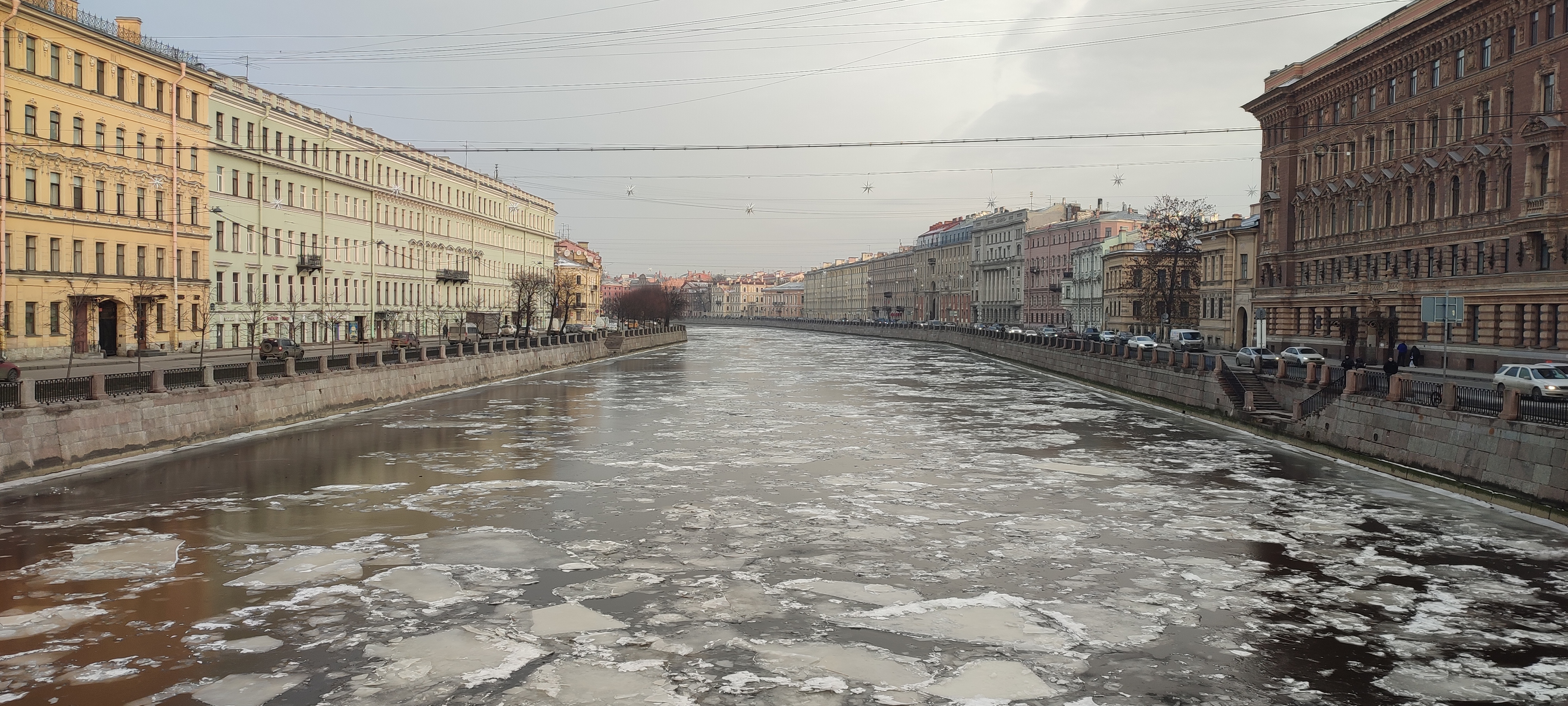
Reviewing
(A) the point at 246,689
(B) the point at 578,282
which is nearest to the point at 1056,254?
(B) the point at 578,282

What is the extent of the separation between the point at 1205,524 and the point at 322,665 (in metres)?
13.5

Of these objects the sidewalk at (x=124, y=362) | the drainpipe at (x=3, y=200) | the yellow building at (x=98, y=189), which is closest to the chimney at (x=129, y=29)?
the yellow building at (x=98, y=189)

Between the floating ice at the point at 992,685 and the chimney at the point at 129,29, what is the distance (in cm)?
5421

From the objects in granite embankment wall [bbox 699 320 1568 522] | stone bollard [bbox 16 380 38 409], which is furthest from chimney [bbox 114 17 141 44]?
granite embankment wall [bbox 699 320 1568 522]

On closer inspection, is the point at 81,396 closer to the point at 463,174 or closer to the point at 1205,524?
the point at 1205,524

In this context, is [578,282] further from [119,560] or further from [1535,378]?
[119,560]

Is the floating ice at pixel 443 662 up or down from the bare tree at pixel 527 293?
down

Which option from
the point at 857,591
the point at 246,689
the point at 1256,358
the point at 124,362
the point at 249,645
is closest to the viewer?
the point at 246,689

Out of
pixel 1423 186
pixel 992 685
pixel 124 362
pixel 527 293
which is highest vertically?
pixel 1423 186

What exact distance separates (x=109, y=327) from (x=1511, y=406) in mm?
54568

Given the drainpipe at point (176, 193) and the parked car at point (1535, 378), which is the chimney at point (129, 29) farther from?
the parked car at point (1535, 378)

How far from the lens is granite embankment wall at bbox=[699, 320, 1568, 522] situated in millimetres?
18969

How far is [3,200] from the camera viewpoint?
41.5 meters

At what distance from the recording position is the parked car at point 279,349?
45.2 meters
